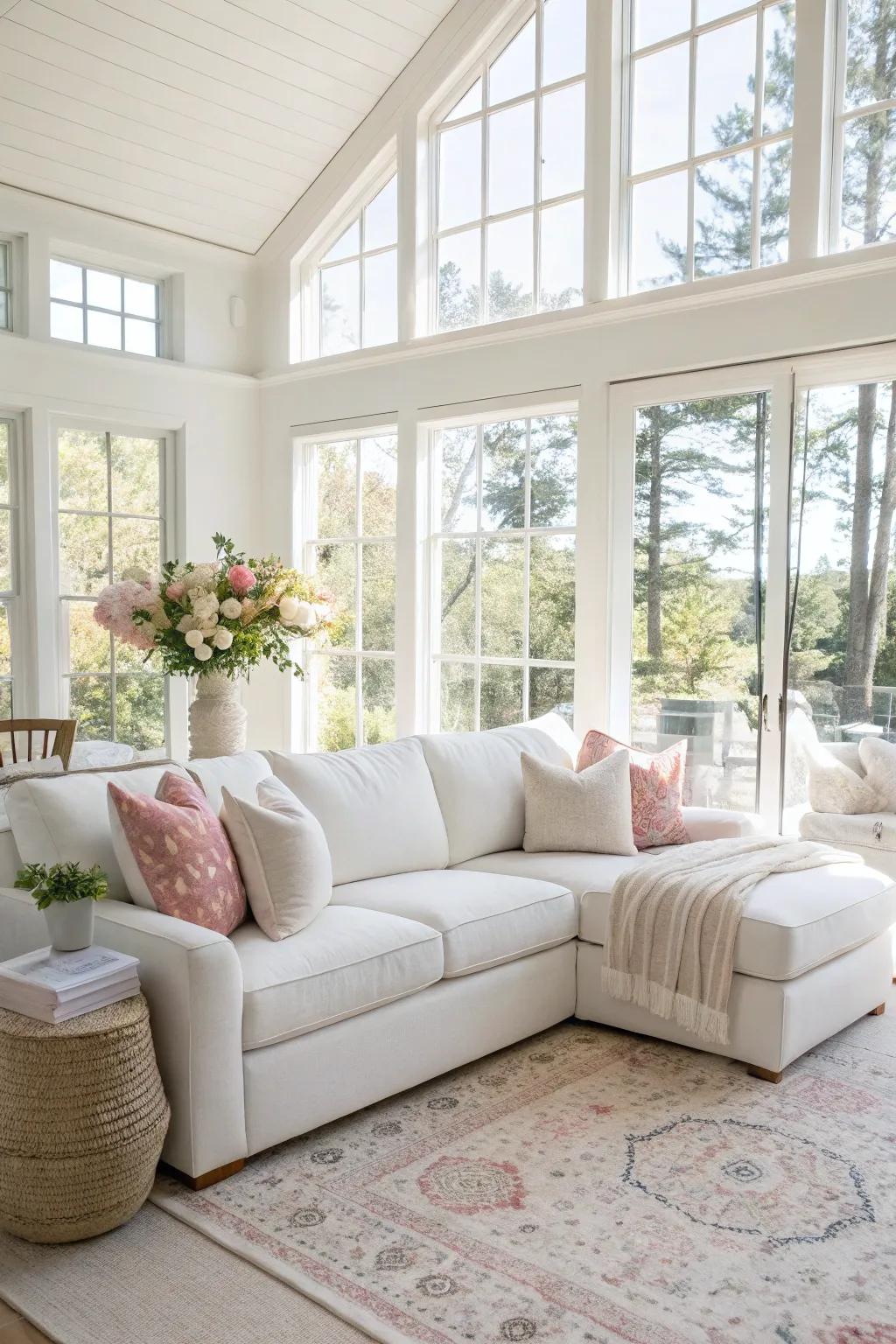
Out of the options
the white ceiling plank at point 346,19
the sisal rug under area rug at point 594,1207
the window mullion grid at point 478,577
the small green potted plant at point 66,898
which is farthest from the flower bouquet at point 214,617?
the white ceiling plank at point 346,19

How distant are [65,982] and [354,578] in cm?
377

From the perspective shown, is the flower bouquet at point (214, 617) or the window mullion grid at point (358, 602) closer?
the flower bouquet at point (214, 617)

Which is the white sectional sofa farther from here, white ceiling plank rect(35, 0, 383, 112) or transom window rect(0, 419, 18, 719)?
white ceiling plank rect(35, 0, 383, 112)

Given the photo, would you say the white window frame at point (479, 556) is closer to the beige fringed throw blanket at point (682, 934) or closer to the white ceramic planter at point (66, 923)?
the beige fringed throw blanket at point (682, 934)

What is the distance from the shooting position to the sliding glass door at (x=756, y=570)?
4152 mm

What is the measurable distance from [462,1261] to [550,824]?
1.91m

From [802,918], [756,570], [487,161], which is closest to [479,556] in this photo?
[756,570]

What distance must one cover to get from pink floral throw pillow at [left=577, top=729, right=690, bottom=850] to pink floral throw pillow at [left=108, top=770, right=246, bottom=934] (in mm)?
1710

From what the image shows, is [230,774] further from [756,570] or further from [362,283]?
[362,283]

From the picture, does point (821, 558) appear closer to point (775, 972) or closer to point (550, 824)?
point (550, 824)

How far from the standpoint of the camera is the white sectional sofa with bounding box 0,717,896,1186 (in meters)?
2.57

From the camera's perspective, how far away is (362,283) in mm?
5887

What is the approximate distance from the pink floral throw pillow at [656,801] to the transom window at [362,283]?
2.72 meters

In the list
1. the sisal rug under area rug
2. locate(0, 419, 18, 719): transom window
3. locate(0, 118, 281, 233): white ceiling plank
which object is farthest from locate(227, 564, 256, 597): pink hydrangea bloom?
locate(0, 118, 281, 233): white ceiling plank
